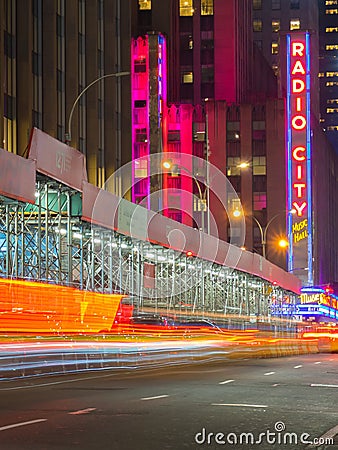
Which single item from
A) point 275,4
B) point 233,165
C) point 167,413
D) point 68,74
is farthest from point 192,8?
point 167,413

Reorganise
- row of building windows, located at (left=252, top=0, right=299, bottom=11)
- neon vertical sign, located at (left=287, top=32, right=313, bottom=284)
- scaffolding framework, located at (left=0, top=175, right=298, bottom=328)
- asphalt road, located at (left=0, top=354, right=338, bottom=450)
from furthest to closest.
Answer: row of building windows, located at (left=252, top=0, right=299, bottom=11) → neon vertical sign, located at (left=287, top=32, right=313, bottom=284) → scaffolding framework, located at (left=0, top=175, right=298, bottom=328) → asphalt road, located at (left=0, top=354, right=338, bottom=450)

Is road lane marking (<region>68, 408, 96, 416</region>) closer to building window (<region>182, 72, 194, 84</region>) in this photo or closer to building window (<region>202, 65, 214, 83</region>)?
building window (<region>202, 65, 214, 83</region>)

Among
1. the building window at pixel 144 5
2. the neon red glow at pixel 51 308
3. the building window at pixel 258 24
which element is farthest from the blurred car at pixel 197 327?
the building window at pixel 258 24

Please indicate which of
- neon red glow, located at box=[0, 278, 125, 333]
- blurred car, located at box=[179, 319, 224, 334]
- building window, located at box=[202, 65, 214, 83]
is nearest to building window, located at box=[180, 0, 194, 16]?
building window, located at box=[202, 65, 214, 83]

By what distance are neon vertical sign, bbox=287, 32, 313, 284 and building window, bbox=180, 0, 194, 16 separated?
25.3m

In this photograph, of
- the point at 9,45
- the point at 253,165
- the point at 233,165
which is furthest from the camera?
the point at 253,165

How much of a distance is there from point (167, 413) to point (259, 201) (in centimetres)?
9992

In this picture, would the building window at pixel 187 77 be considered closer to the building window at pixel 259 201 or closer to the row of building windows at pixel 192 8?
the row of building windows at pixel 192 8

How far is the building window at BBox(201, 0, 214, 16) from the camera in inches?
4638

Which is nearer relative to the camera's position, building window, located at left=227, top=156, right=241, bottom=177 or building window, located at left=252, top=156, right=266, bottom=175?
building window, located at left=227, top=156, right=241, bottom=177

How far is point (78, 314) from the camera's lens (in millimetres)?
30078

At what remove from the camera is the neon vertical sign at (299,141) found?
314 feet

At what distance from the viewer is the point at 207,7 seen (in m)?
118

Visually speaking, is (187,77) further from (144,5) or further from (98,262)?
(98,262)
